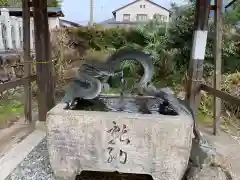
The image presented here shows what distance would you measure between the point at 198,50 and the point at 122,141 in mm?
1959

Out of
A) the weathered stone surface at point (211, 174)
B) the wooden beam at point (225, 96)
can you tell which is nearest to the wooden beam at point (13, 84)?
the weathered stone surface at point (211, 174)

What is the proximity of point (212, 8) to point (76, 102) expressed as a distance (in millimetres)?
2161

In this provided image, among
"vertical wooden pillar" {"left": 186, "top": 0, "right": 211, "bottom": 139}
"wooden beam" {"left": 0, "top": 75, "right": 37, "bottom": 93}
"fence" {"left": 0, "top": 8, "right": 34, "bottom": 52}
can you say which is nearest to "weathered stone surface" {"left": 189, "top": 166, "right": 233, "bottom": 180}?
"vertical wooden pillar" {"left": 186, "top": 0, "right": 211, "bottom": 139}

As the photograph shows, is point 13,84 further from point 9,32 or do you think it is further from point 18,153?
point 9,32

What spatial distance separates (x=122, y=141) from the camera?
1.93 metres

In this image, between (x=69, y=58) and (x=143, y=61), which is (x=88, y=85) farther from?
(x=69, y=58)

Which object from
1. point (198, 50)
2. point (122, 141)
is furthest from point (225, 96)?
point (122, 141)

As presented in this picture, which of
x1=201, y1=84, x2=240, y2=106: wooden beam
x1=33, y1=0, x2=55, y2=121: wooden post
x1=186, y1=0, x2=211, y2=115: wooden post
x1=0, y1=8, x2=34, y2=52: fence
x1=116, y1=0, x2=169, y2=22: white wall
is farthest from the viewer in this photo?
x1=116, y1=0, x2=169, y2=22: white wall

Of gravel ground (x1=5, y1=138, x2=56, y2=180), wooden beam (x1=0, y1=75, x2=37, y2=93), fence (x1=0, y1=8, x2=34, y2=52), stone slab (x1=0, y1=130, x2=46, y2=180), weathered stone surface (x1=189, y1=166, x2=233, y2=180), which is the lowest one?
gravel ground (x1=5, y1=138, x2=56, y2=180)

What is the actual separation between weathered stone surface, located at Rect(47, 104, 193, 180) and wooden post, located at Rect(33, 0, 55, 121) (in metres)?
1.73

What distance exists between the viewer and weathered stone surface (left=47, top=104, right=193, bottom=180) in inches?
Result: 74.4

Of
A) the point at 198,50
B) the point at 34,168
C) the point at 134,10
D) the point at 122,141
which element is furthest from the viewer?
the point at 134,10

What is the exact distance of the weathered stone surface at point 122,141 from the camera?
1891 mm

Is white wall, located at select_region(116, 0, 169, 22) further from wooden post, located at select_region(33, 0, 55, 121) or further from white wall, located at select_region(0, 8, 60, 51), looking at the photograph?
wooden post, located at select_region(33, 0, 55, 121)
